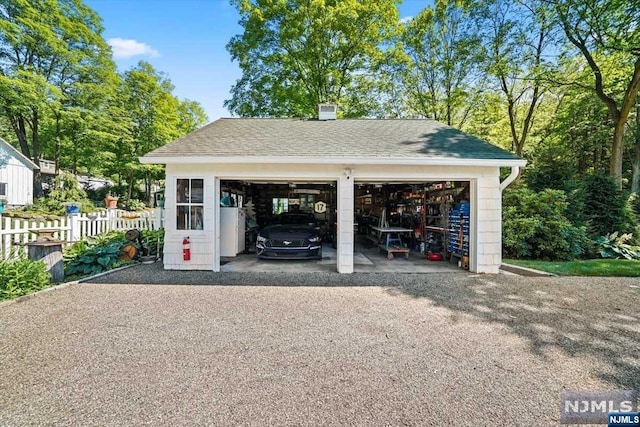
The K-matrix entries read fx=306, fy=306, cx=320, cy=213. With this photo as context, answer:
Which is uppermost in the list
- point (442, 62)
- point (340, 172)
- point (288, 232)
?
point (442, 62)

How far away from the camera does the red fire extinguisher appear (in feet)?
23.0

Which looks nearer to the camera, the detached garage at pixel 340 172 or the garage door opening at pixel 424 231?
the detached garage at pixel 340 172

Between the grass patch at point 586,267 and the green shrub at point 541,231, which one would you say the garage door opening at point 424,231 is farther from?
the green shrub at point 541,231

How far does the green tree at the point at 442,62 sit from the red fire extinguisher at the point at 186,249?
55.6ft

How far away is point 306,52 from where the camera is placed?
57.9 ft

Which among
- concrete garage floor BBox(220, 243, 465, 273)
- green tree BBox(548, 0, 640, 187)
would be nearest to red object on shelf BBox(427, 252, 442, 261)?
concrete garage floor BBox(220, 243, 465, 273)

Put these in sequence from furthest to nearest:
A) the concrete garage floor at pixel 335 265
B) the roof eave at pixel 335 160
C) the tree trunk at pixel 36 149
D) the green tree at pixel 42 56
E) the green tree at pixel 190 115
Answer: the green tree at pixel 190 115 < the tree trunk at pixel 36 149 < the green tree at pixel 42 56 < the concrete garage floor at pixel 335 265 < the roof eave at pixel 335 160

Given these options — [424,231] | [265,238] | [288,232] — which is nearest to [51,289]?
[265,238]

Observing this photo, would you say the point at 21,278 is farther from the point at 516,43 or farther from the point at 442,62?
the point at 442,62

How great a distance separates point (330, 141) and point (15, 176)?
22.9 metres

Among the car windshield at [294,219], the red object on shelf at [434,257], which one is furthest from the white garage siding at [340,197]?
the car windshield at [294,219]

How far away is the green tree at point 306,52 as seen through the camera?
55.0ft

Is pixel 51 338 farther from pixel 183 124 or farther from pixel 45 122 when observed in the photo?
pixel 183 124

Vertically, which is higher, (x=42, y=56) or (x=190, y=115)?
(x=190, y=115)
